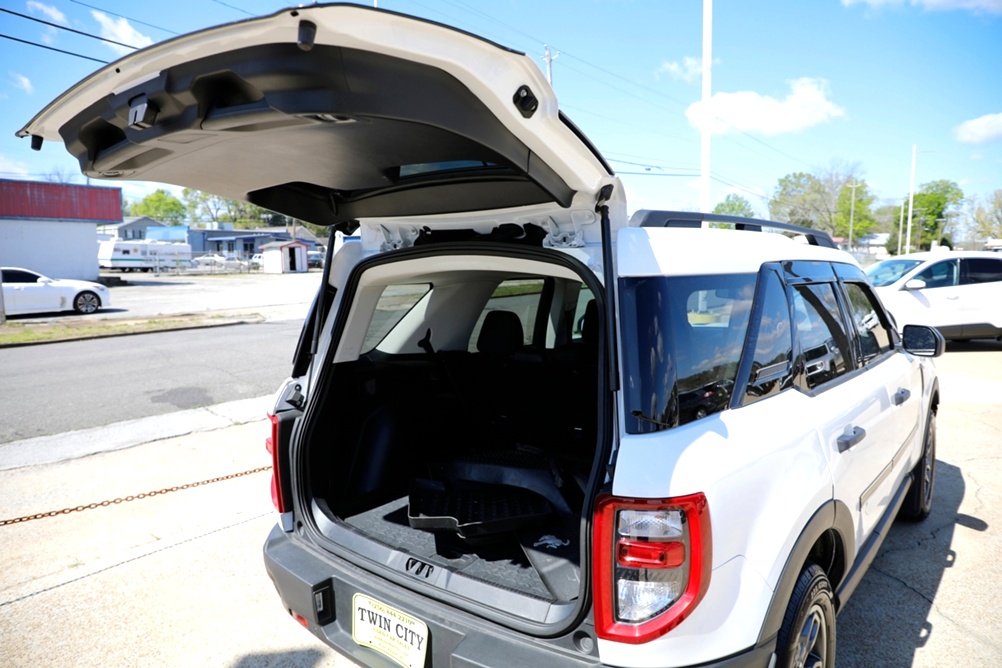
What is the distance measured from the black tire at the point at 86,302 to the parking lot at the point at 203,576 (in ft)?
52.9

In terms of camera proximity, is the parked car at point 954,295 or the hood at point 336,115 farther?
the parked car at point 954,295

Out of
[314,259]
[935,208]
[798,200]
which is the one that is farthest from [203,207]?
[935,208]

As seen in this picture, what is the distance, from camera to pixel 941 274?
36.9 ft

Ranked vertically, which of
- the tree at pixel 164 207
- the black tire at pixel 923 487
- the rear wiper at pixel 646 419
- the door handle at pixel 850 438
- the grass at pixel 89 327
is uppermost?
the tree at pixel 164 207

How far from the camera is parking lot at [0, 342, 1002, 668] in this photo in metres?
2.78

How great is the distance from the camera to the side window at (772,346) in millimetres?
2018

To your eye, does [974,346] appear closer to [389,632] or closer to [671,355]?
[671,355]

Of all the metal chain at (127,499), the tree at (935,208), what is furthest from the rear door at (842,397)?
the tree at (935,208)

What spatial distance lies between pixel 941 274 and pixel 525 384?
446 inches

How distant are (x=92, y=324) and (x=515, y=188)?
16.8 m

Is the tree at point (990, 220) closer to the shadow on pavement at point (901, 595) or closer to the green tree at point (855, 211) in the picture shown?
the green tree at point (855, 211)

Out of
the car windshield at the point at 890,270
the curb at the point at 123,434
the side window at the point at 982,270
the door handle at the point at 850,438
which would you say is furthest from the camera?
the car windshield at the point at 890,270

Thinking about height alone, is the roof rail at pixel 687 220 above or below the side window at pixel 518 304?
above

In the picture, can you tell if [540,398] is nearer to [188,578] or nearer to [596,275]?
[596,275]
